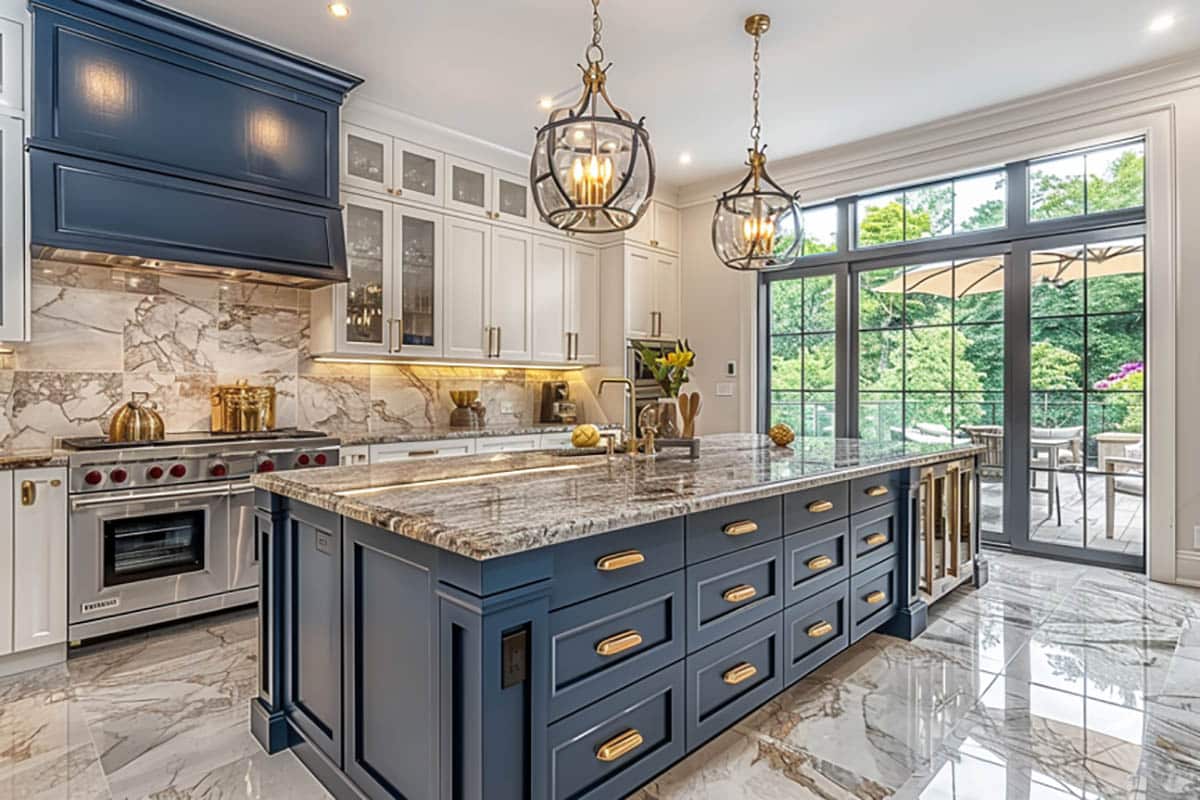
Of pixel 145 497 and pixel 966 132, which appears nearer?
pixel 145 497

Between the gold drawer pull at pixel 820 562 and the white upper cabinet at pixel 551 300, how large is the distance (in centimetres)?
309

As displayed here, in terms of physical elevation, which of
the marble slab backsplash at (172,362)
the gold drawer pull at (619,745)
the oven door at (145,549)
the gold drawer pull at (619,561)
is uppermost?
the marble slab backsplash at (172,362)

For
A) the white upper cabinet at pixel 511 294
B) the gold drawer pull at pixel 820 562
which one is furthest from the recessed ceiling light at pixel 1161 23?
the white upper cabinet at pixel 511 294

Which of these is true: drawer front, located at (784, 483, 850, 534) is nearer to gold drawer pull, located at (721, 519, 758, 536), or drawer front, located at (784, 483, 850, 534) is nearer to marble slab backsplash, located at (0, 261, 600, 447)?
gold drawer pull, located at (721, 519, 758, 536)

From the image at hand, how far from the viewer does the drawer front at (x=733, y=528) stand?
184 centimetres

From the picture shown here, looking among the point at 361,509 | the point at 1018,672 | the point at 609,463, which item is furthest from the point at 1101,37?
the point at 361,509

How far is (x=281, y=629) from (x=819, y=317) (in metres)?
4.49

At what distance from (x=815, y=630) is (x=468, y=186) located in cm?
371

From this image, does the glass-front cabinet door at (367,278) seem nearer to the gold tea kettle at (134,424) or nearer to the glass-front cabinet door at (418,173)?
the glass-front cabinet door at (418,173)

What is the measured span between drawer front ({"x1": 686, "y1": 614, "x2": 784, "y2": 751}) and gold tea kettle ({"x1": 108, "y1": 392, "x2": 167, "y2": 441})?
2.90 m

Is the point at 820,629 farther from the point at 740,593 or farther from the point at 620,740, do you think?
the point at 620,740

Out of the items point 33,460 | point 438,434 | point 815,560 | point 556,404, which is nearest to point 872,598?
point 815,560

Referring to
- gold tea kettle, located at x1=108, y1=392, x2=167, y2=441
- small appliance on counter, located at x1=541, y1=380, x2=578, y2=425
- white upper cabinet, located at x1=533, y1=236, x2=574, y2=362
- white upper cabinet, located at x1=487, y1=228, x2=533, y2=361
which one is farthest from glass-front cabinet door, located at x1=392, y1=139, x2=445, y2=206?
gold tea kettle, located at x1=108, y1=392, x2=167, y2=441

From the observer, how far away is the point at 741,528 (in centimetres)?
198
